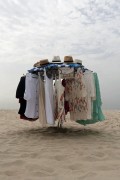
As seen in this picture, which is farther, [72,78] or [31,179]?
[72,78]

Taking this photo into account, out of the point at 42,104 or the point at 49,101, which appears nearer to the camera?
the point at 49,101

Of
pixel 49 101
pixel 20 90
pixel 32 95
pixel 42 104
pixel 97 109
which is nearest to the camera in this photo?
pixel 49 101

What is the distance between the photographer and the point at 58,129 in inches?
294

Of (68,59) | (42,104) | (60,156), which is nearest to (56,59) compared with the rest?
(68,59)

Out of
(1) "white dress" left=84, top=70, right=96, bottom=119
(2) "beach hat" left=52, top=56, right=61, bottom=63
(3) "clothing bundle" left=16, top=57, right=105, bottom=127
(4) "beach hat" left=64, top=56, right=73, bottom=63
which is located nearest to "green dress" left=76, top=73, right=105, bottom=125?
(3) "clothing bundle" left=16, top=57, right=105, bottom=127

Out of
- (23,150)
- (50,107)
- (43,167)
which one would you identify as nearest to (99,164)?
(43,167)

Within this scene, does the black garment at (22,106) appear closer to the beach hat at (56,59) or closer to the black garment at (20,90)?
the black garment at (20,90)

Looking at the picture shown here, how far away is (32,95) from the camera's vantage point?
6770mm

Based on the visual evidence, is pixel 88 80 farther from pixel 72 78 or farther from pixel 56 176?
pixel 56 176

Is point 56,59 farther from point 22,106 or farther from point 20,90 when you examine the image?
point 22,106

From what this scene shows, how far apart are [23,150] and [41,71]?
2242mm

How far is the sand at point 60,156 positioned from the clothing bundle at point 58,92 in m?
0.47

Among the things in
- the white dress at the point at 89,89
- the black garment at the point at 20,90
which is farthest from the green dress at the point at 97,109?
the black garment at the point at 20,90

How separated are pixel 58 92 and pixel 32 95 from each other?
66 centimetres
